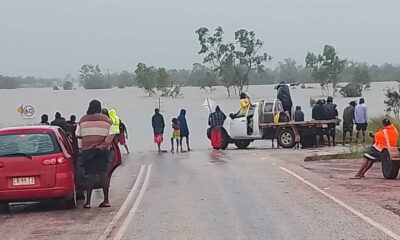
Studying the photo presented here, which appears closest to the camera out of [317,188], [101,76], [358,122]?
[317,188]

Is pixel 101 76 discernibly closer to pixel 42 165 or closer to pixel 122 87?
pixel 122 87

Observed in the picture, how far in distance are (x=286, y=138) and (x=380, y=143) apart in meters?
11.9

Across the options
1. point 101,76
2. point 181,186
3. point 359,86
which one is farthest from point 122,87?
point 181,186

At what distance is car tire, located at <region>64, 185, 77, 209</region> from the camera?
14.1 m

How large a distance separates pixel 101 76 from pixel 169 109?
42.9 meters

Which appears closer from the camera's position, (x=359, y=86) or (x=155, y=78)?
(x=359, y=86)

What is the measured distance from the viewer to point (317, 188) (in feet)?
53.7

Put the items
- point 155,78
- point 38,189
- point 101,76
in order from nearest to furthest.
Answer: point 38,189 < point 155,78 < point 101,76

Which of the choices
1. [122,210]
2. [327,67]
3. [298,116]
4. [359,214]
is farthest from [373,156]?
[327,67]

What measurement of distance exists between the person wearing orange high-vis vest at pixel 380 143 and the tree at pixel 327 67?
54953 millimetres

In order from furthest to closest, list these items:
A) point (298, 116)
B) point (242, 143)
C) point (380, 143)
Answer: point (242, 143), point (298, 116), point (380, 143)

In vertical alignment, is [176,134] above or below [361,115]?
below

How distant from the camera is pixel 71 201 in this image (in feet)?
46.9

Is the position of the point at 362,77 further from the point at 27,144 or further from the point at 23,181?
the point at 23,181
